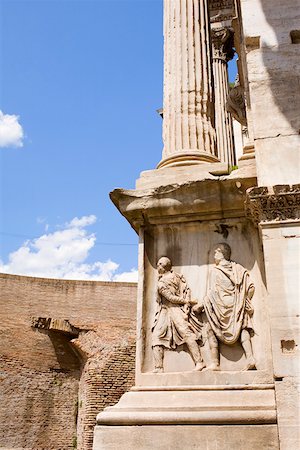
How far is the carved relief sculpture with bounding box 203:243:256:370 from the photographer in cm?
475

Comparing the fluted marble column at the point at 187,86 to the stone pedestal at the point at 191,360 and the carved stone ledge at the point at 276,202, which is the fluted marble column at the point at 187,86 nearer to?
the stone pedestal at the point at 191,360

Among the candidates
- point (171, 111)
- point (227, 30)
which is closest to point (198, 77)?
point (171, 111)

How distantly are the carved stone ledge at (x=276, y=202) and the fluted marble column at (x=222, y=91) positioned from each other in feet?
22.5

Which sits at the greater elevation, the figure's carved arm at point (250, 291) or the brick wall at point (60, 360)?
the brick wall at point (60, 360)

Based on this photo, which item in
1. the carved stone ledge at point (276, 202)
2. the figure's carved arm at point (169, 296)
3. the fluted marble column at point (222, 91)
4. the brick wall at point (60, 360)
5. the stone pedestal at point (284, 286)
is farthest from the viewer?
the brick wall at point (60, 360)

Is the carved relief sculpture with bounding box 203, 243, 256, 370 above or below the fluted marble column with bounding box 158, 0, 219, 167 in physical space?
below

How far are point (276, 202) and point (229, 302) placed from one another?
1.03 m

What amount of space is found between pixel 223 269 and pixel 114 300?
1494 centimetres

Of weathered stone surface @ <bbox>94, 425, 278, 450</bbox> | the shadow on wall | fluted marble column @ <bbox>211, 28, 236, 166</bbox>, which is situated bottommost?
weathered stone surface @ <bbox>94, 425, 278, 450</bbox>

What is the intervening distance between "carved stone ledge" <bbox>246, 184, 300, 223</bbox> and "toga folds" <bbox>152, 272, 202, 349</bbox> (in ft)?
3.56

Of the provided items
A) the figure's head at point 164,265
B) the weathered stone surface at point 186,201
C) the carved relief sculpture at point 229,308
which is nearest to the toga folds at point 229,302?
the carved relief sculpture at point 229,308

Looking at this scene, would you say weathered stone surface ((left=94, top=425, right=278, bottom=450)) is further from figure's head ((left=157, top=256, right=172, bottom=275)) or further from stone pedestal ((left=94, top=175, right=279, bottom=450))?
figure's head ((left=157, top=256, right=172, bottom=275))

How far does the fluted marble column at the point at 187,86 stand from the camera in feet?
21.3

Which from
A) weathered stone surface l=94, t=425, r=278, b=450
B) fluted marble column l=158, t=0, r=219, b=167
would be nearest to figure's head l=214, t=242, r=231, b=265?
fluted marble column l=158, t=0, r=219, b=167
